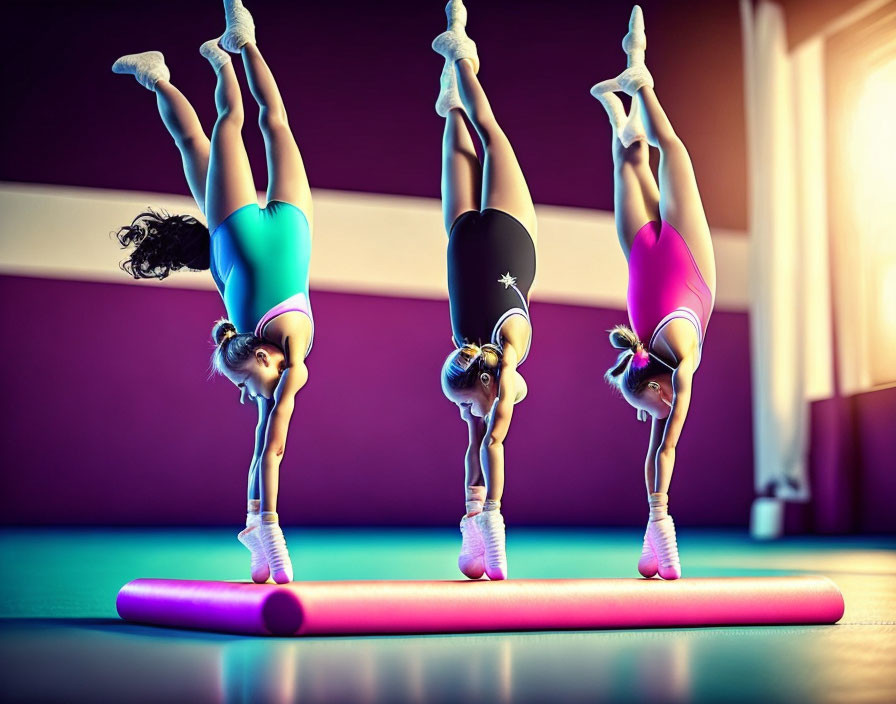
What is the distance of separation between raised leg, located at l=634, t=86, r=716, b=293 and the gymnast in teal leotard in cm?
110

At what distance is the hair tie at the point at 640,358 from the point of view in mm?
3123

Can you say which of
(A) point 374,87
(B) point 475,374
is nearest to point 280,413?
(B) point 475,374

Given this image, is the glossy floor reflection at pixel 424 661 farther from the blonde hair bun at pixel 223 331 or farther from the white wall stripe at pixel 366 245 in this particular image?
the white wall stripe at pixel 366 245

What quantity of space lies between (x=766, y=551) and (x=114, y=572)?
3328 mm

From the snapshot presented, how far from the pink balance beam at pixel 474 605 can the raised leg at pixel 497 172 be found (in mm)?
1128

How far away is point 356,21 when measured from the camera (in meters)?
7.55

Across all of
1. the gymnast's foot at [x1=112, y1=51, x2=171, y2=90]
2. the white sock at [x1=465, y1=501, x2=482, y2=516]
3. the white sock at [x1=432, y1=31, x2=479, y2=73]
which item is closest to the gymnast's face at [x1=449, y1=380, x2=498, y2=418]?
the white sock at [x1=465, y1=501, x2=482, y2=516]

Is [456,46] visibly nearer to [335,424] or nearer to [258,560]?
[258,560]

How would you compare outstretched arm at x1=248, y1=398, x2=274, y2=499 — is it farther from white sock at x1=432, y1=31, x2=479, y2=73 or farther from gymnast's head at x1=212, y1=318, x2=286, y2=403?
white sock at x1=432, y1=31, x2=479, y2=73

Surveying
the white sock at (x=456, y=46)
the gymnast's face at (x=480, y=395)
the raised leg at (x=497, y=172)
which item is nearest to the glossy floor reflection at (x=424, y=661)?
the gymnast's face at (x=480, y=395)

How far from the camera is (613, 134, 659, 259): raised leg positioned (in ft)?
10.8

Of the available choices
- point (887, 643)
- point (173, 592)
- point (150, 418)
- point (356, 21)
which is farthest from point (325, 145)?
point (887, 643)

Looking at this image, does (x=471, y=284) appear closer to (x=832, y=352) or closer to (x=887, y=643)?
(x=887, y=643)

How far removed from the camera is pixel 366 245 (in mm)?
7414
